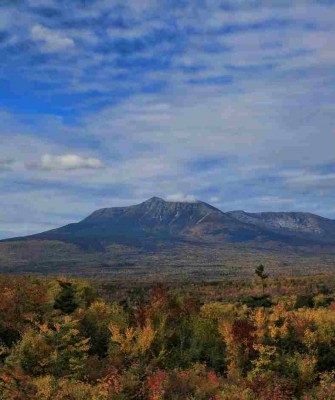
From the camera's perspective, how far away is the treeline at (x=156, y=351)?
18.7 meters

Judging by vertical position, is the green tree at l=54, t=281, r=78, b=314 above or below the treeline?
above

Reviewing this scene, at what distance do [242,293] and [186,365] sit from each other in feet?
128

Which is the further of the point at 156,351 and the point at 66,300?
the point at 66,300

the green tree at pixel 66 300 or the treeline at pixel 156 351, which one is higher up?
the green tree at pixel 66 300

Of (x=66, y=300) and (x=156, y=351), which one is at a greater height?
(x=66, y=300)

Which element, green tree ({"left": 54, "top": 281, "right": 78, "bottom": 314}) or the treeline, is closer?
the treeline

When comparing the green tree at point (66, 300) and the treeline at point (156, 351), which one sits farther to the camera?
the green tree at point (66, 300)

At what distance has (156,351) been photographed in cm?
2569

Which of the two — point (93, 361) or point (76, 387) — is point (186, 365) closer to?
point (93, 361)

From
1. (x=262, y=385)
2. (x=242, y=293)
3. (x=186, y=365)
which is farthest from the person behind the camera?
(x=242, y=293)

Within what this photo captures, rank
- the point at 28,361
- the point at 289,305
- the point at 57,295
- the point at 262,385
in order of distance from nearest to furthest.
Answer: the point at 262,385
the point at 28,361
the point at 57,295
the point at 289,305

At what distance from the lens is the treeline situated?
1867 centimetres

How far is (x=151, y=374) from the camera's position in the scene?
20047 millimetres

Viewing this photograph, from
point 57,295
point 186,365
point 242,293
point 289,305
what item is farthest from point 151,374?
point 242,293
